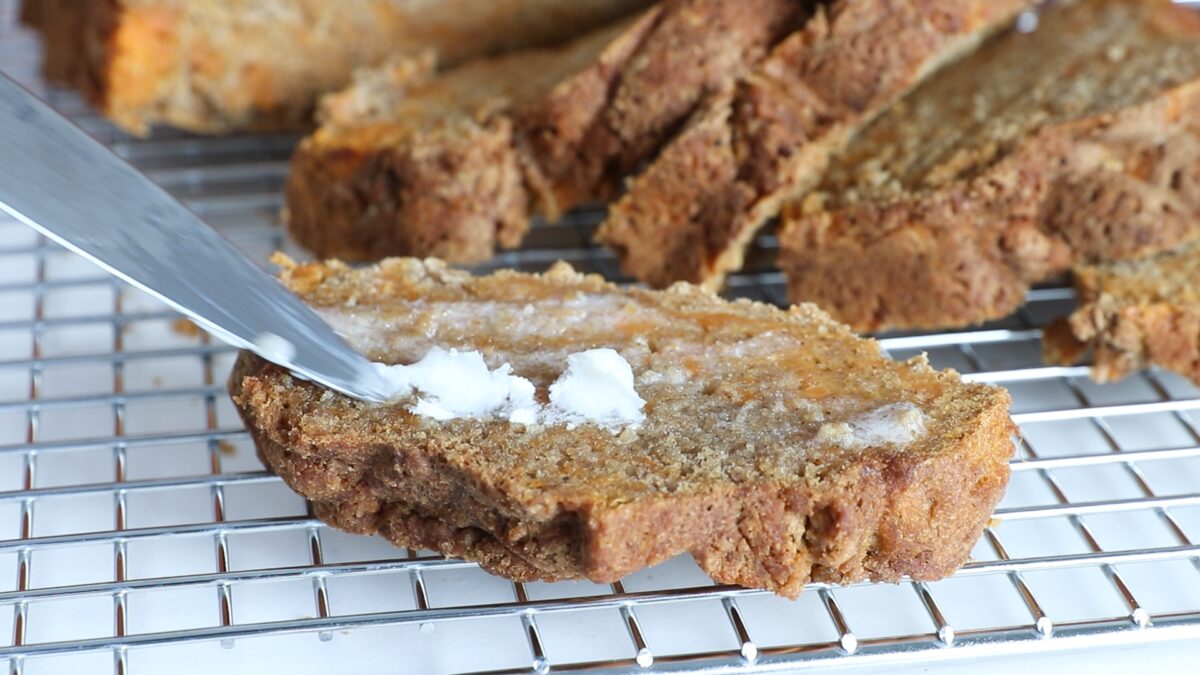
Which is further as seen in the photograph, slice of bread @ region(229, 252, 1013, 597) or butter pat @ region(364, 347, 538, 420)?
butter pat @ region(364, 347, 538, 420)

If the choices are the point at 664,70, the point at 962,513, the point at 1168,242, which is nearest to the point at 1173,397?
the point at 1168,242

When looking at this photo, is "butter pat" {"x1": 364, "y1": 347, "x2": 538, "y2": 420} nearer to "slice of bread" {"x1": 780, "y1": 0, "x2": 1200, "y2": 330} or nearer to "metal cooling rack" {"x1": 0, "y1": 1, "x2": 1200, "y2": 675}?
"metal cooling rack" {"x1": 0, "y1": 1, "x2": 1200, "y2": 675}

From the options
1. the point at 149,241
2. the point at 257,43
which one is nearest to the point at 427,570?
the point at 149,241

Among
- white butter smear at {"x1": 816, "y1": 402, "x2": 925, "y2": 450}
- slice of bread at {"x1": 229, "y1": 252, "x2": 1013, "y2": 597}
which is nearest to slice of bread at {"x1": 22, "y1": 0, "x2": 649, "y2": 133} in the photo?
slice of bread at {"x1": 229, "y1": 252, "x2": 1013, "y2": 597}

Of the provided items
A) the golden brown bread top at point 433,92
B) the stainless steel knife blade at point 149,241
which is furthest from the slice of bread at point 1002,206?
the stainless steel knife blade at point 149,241

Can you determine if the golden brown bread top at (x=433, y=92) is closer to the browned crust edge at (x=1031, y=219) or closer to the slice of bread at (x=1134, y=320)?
the browned crust edge at (x=1031, y=219)

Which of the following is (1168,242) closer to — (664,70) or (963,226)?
(963,226)

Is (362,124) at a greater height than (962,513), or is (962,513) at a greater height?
(362,124)
